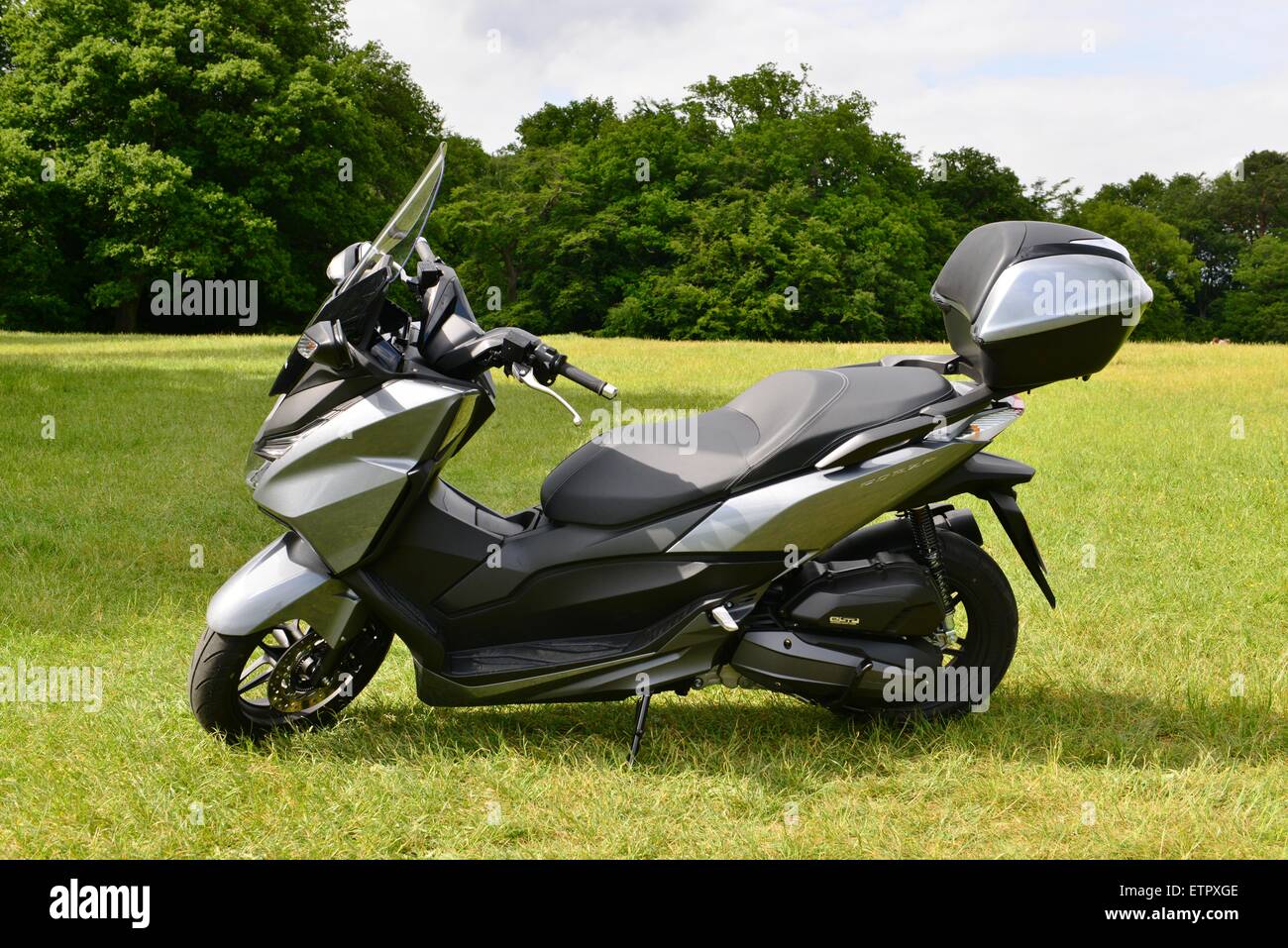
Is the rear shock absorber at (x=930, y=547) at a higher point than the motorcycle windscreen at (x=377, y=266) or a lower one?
lower

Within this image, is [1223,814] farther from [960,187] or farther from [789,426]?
[960,187]

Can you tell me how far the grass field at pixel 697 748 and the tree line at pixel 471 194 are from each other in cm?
2071

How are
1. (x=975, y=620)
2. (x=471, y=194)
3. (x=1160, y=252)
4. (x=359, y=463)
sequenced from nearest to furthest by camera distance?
(x=359, y=463) → (x=975, y=620) → (x=471, y=194) → (x=1160, y=252)

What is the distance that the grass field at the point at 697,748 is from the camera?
9.02 feet

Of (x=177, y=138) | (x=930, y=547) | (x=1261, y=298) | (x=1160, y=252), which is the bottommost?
(x=930, y=547)

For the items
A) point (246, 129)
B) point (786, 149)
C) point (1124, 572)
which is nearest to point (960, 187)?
point (786, 149)

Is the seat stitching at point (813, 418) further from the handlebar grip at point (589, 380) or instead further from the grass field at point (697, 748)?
the grass field at point (697, 748)

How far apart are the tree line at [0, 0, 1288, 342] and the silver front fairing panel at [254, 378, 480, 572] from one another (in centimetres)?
2253

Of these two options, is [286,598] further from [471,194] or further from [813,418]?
[471,194]

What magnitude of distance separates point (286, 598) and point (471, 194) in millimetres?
36935

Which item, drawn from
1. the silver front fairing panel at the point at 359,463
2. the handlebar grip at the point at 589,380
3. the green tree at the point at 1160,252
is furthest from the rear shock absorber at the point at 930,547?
the green tree at the point at 1160,252

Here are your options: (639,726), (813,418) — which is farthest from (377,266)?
Result: (639,726)

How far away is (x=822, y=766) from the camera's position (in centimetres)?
310

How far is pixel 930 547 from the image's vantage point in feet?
10.4
